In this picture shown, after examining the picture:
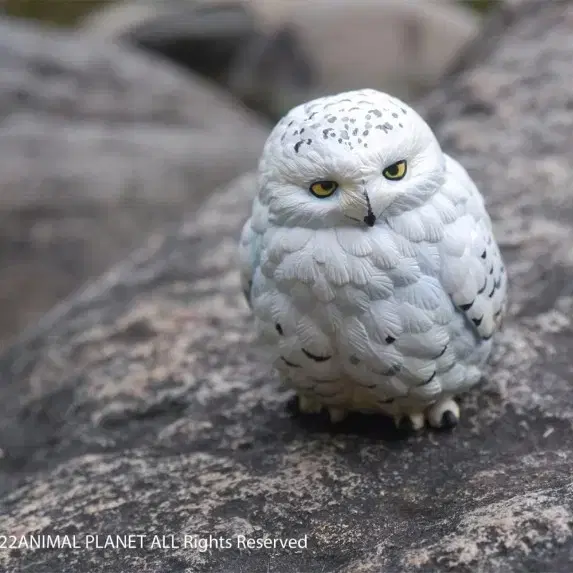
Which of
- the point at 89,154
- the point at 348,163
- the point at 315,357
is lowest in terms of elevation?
the point at 89,154

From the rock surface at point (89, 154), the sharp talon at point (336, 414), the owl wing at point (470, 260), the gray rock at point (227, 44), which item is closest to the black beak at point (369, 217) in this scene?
the owl wing at point (470, 260)

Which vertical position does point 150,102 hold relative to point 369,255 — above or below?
below

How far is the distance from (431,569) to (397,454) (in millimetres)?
257

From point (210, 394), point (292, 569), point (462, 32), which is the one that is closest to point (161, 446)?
point (210, 394)

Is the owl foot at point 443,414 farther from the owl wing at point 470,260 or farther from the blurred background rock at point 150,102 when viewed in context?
the blurred background rock at point 150,102

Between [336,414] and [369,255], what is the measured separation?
1.02ft

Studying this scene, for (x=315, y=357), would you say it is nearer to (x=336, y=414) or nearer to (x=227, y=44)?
(x=336, y=414)

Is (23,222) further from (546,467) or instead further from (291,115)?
(546,467)

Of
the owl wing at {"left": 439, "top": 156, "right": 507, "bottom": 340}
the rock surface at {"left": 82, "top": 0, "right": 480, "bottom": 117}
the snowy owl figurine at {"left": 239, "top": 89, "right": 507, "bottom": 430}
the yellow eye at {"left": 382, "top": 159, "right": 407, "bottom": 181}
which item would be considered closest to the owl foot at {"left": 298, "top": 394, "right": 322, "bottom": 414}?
the snowy owl figurine at {"left": 239, "top": 89, "right": 507, "bottom": 430}

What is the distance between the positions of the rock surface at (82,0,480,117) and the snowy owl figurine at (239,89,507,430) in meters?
2.61

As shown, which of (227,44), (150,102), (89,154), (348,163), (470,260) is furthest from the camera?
(227,44)

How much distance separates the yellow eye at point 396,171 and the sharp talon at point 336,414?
381 mm

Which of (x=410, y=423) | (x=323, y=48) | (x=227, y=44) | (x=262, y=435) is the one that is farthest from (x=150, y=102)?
(x=410, y=423)

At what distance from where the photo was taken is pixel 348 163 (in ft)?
2.97
